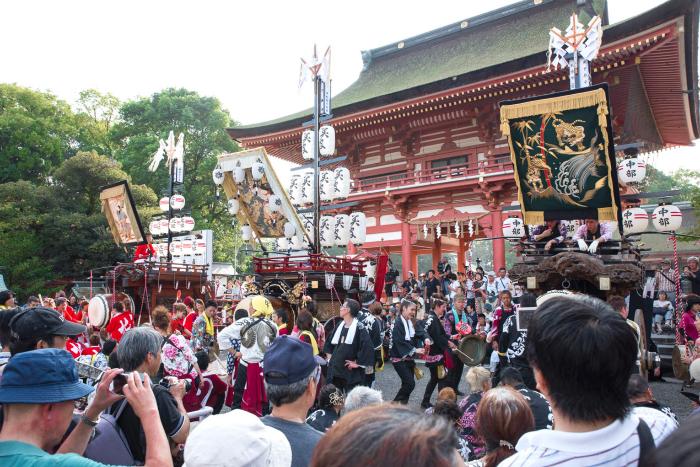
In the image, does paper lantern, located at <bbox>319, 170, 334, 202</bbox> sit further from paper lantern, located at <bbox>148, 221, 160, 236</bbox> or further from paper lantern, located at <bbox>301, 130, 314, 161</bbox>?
paper lantern, located at <bbox>148, 221, 160, 236</bbox>

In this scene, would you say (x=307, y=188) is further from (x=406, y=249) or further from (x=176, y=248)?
(x=176, y=248)

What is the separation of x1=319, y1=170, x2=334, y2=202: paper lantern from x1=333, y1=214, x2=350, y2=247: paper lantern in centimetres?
84

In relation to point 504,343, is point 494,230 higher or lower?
higher

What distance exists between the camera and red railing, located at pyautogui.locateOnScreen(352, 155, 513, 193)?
16.7 metres

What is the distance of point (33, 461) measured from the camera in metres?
1.62

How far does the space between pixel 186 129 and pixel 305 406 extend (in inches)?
1291

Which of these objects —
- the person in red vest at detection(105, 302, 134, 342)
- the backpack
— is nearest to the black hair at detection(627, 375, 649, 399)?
the backpack

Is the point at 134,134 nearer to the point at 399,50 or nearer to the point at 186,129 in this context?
the point at 186,129

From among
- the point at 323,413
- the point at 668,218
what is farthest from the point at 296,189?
the point at 323,413

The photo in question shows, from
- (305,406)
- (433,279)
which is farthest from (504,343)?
(433,279)

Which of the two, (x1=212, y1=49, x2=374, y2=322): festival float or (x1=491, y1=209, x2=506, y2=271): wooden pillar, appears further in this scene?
(x1=491, y1=209, x2=506, y2=271): wooden pillar

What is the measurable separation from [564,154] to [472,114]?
30.4 ft

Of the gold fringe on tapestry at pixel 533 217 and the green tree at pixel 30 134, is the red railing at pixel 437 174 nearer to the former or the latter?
the gold fringe on tapestry at pixel 533 217

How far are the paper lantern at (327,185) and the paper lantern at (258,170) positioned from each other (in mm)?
2125
